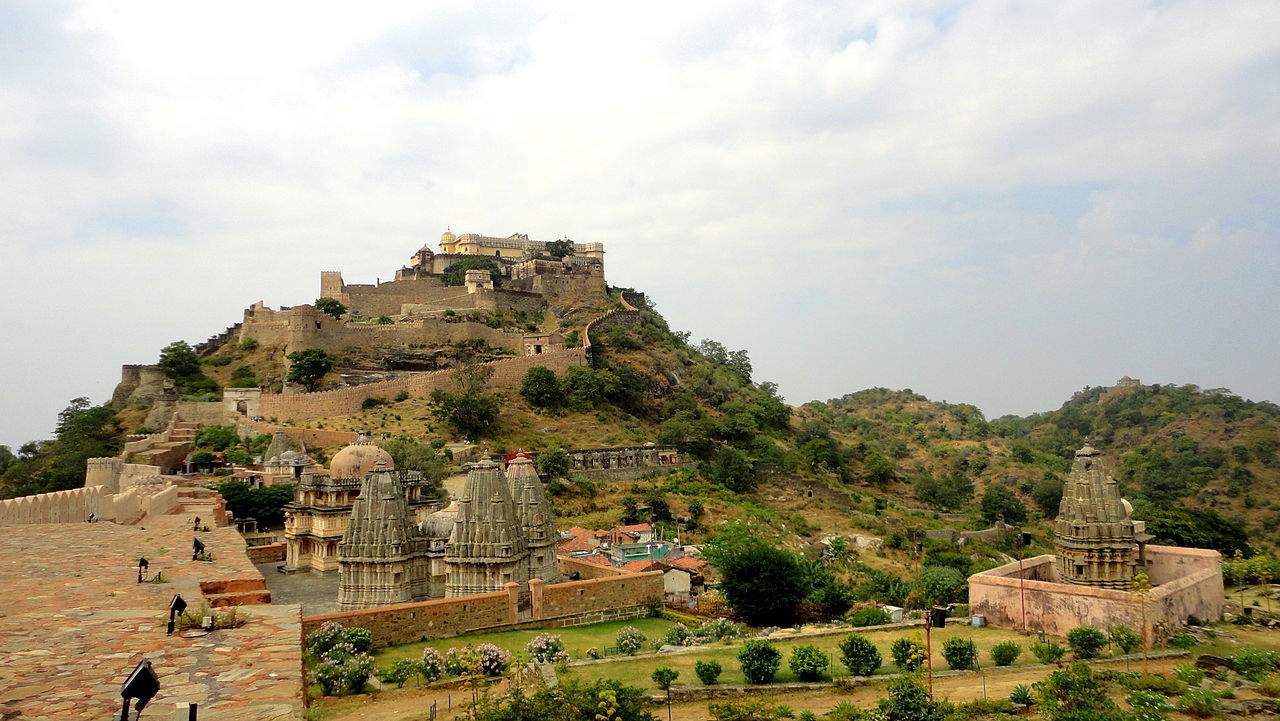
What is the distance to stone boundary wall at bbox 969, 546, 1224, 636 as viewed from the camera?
1786 centimetres

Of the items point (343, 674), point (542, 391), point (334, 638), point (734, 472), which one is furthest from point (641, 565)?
point (542, 391)

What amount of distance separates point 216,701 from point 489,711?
5.44 meters

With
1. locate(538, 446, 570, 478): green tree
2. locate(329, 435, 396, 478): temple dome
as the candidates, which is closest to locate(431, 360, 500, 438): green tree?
locate(538, 446, 570, 478): green tree

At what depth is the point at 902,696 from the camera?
1245cm

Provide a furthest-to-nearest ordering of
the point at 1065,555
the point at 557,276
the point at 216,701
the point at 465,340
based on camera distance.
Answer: the point at 557,276
the point at 465,340
the point at 1065,555
the point at 216,701

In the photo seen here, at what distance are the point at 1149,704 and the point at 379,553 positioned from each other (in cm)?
1795

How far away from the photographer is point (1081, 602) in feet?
60.1

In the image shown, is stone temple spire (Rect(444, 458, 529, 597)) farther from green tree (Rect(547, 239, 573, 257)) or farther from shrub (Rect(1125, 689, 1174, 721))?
green tree (Rect(547, 239, 573, 257))

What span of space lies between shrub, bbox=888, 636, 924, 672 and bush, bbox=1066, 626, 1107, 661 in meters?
3.20

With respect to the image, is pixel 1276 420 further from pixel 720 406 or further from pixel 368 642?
pixel 368 642

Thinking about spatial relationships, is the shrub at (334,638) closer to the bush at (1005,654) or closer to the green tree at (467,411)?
the bush at (1005,654)

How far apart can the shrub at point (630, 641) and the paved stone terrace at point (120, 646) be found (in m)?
8.76

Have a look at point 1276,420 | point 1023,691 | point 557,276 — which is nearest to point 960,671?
point 1023,691

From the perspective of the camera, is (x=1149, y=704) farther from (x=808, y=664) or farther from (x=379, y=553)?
(x=379, y=553)
